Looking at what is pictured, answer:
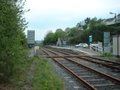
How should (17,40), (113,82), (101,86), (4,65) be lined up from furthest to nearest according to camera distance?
(113,82) < (101,86) < (17,40) < (4,65)

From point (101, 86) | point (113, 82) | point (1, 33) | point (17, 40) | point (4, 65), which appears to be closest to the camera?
point (1, 33)

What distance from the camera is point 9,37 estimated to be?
501 inches

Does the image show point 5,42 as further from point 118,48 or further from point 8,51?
point 118,48

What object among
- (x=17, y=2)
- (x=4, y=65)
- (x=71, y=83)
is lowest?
(x=71, y=83)

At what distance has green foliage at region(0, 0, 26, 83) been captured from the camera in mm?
12047

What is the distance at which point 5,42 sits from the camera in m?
12.2

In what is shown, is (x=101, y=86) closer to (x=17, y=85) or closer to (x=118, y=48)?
(x=17, y=85)

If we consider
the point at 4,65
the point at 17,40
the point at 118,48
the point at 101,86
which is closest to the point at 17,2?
the point at 17,40

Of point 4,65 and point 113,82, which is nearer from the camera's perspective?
point 4,65

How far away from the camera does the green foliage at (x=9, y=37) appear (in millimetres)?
12047

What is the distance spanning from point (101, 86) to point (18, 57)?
12.3 ft

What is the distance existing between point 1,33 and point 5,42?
34 centimetres

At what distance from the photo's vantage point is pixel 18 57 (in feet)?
46.0

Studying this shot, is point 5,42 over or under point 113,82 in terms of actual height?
over
